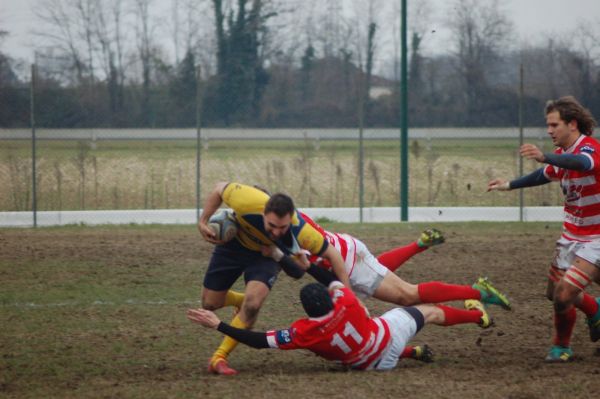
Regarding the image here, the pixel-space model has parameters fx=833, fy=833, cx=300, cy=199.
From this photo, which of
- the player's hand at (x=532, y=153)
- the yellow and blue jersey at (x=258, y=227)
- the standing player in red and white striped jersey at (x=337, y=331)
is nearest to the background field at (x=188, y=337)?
the standing player in red and white striped jersey at (x=337, y=331)

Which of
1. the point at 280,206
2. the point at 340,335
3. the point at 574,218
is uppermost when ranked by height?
the point at 280,206

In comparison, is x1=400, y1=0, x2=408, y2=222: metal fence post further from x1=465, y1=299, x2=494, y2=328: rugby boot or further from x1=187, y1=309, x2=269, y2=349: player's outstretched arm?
x1=187, y1=309, x2=269, y2=349: player's outstretched arm

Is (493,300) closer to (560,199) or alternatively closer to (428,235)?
(428,235)

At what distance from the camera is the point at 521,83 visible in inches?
611

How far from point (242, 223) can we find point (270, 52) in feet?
59.5

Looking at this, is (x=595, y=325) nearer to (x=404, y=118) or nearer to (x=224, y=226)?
(x=224, y=226)

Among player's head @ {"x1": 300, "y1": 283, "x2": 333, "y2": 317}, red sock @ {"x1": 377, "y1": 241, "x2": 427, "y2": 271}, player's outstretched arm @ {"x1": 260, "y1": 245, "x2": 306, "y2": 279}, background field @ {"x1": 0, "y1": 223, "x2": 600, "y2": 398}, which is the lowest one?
A: background field @ {"x1": 0, "y1": 223, "x2": 600, "y2": 398}

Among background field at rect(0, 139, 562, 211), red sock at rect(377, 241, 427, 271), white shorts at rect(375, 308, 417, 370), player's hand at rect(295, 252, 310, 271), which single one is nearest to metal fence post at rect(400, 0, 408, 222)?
background field at rect(0, 139, 562, 211)

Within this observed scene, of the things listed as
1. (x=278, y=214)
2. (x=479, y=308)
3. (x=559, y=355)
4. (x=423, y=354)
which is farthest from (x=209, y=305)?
(x=559, y=355)

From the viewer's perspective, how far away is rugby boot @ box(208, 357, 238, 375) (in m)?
6.07

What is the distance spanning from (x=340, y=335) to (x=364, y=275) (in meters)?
0.86

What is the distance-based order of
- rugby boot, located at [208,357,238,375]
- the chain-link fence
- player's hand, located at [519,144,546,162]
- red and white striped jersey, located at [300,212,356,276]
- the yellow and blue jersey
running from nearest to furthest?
player's hand, located at [519,144,546,162], rugby boot, located at [208,357,238,375], the yellow and blue jersey, red and white striped jersey, located at [300,212,356,276], the chain-link fence

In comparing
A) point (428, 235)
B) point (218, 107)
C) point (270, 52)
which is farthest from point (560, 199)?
point (428, 235)

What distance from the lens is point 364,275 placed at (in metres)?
6.62
